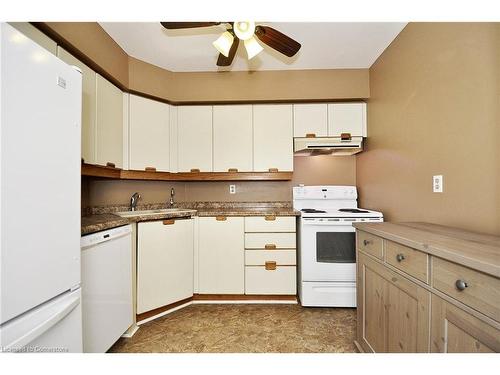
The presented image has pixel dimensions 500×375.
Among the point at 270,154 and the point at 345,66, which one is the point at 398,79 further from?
the point at 270,154

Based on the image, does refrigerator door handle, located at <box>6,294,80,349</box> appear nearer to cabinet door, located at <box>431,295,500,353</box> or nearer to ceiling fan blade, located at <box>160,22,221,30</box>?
cabinet door, located at <box>431,295,500,353</box>

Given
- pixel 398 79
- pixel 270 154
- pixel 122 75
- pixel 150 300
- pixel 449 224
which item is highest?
pixel 122 75

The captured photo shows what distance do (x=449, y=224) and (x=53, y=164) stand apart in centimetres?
204

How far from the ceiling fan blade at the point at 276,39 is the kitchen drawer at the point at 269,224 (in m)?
1.45

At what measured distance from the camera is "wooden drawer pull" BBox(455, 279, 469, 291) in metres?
0.71

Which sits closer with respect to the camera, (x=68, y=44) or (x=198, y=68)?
(x=68, y=44)

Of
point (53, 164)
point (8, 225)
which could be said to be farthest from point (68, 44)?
point (8, 225)

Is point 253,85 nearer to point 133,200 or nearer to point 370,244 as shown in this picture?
point 133,200

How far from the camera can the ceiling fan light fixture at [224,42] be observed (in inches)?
58.1

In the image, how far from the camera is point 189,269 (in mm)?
2182

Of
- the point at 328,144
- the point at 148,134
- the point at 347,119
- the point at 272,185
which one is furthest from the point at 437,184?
the point at 148,134

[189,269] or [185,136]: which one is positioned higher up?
[185,136]

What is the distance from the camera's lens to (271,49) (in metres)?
2.05

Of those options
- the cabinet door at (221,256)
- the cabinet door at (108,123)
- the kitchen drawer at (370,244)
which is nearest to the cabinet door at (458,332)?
the kitchen drawer at (370,244)
